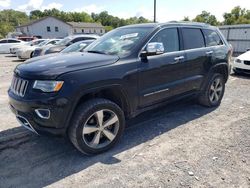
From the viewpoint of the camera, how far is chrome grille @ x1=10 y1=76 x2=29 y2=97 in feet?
10.8

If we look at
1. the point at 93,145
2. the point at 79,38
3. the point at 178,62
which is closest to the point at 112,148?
the point at 93,145

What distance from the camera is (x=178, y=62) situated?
4.43m

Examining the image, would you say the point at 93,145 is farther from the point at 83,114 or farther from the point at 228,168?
the point at 228,168

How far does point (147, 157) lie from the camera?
3.57 metres

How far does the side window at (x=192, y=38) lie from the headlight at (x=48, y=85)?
2638mm

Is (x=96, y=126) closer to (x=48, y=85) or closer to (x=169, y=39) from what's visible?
(x=48, y=85)

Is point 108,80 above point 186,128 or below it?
above

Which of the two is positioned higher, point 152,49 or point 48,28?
point 48,28

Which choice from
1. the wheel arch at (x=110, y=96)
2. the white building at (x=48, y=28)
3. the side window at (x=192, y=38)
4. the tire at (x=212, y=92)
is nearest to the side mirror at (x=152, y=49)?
the wheel arch at (x=110, y=96)

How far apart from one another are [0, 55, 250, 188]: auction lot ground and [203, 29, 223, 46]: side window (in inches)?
62.9

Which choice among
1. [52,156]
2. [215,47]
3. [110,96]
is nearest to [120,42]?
[110,96]

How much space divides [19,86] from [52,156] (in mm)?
1129

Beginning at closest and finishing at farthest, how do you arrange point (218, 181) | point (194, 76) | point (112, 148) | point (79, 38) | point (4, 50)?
point (218, 181) < point (112, 148) < point (194, 76) < point (79, 38) < point (4, 50)

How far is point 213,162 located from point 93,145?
1.71m
